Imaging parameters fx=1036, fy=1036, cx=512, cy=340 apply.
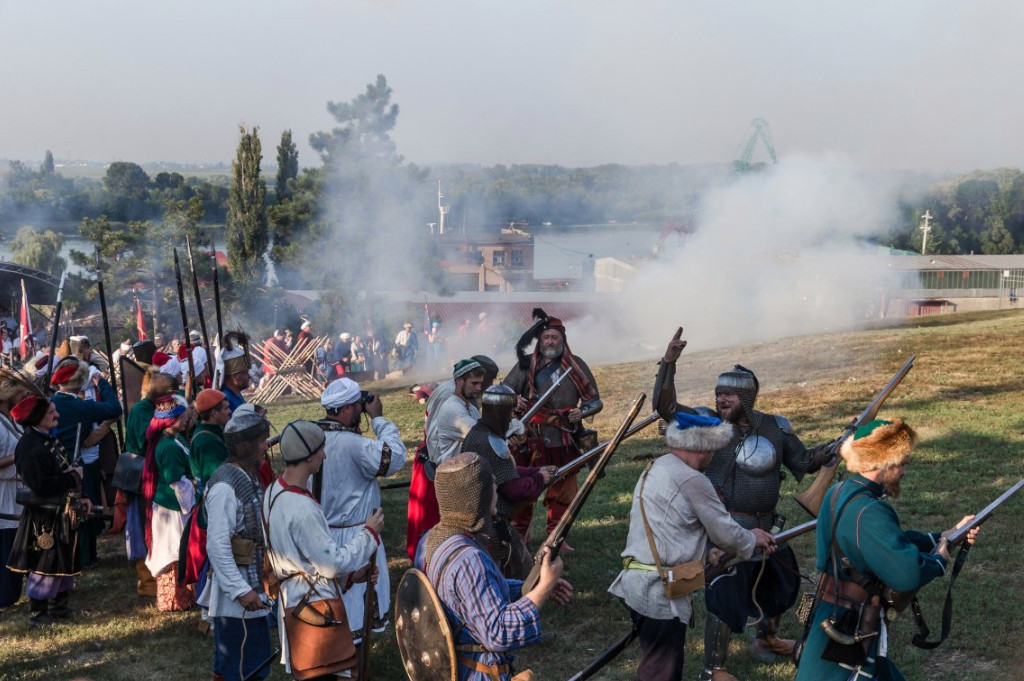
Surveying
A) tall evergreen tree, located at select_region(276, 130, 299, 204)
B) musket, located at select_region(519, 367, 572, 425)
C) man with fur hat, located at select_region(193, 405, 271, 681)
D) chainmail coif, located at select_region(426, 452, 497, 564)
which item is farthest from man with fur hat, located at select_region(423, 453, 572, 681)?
tall evergreen tree, located at select_region(276, 130, 299, 204)

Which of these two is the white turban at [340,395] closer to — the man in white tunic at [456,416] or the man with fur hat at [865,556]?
the man in white tunic at [456,416]

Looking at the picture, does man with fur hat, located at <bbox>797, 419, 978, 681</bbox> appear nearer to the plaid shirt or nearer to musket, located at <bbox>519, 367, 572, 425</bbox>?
the plaid shirt

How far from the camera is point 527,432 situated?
9445 millimetres

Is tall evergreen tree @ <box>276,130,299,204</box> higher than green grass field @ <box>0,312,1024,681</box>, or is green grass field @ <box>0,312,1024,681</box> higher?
tall evergreen tree @ <box>276,130,299,204</box>

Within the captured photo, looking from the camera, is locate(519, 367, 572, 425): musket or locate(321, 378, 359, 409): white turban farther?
locate(519, 367, 572, 425): musket

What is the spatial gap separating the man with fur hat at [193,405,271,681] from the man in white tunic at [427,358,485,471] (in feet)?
5.92

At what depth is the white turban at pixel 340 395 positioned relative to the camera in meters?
6.42

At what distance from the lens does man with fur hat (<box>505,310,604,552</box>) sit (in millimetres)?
9500

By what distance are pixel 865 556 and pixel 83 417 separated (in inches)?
271

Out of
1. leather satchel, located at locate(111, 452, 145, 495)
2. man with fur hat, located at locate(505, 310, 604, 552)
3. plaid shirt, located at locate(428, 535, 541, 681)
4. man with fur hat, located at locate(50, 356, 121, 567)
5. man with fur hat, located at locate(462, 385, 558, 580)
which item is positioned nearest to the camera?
plaid shirt, located at locate(428, 535, 541, 681)

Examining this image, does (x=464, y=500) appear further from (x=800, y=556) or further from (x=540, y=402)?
(x=800, y=556)

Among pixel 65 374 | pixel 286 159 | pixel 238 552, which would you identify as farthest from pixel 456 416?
pixel 286 159

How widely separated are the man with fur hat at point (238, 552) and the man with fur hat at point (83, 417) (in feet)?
10.2

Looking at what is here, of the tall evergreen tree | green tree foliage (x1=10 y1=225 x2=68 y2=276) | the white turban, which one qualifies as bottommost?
green tree foliage (x1=10 y1=225 x2=68 y2=276)
